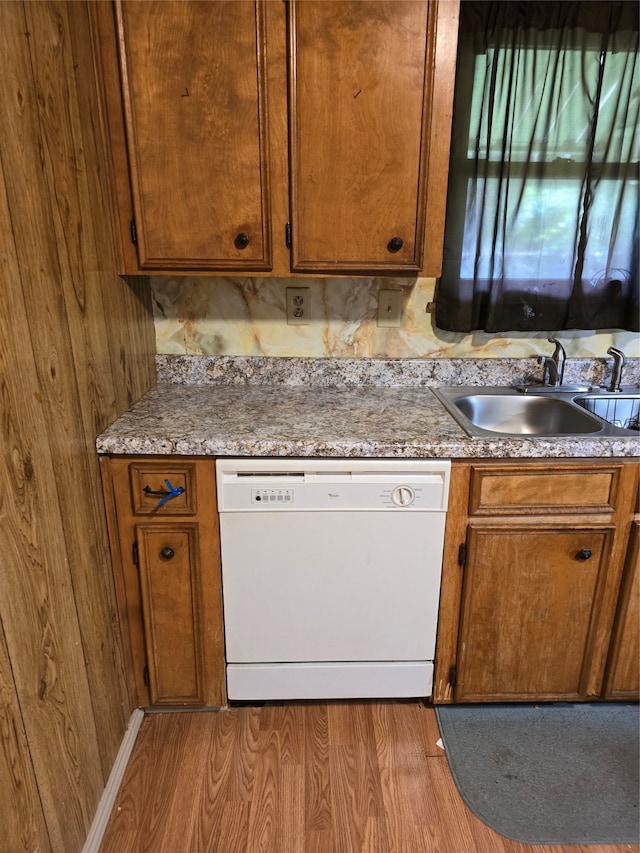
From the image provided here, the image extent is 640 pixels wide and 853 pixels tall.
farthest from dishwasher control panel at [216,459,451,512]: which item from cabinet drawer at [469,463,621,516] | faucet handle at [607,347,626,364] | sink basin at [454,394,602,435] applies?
faucet handle at [607,347,626,364]

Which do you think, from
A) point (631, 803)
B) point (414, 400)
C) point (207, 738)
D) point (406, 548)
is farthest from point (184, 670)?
point (631, 803)

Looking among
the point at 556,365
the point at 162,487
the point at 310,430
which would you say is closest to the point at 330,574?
the point at 310,430

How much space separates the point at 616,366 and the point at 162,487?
1.54 m

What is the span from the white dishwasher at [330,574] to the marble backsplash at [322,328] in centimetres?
64

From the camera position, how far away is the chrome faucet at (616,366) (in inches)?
72.0

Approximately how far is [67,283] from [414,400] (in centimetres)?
109

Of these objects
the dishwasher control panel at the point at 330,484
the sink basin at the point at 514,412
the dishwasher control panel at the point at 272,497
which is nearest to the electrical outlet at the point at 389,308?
the sink basin at the point at 514,412

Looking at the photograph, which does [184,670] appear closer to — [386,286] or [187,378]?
[187,378]

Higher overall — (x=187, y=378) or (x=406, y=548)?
(x=187, y=378)

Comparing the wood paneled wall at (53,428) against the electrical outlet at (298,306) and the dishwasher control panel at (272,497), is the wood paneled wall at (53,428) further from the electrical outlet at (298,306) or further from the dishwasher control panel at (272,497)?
the electrical outlet at (298,306)

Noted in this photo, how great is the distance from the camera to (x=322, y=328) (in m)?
1.93

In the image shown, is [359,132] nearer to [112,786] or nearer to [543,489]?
[543,489]

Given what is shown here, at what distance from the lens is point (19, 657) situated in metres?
1.00

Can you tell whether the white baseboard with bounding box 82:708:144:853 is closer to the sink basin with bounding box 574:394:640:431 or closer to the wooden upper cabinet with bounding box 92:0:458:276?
the wooden upper cabinet with bounding box 92:0:458:276
